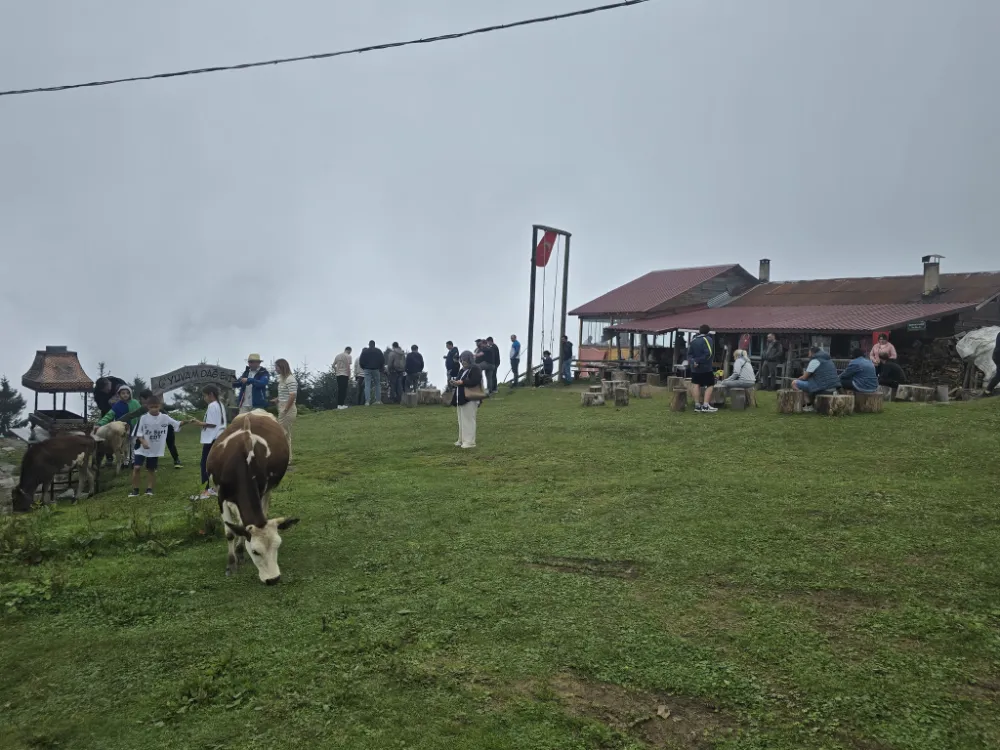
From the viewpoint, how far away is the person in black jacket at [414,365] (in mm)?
23391

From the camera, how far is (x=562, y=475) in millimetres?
10734

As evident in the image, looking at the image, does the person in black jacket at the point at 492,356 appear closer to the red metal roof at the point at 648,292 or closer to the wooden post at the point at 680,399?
the wooden post at the point at 680,399

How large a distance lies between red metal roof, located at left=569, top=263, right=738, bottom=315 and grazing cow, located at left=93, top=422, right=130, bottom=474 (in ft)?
71.4

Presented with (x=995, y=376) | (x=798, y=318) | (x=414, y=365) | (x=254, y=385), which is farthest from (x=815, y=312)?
(x=254, y=385)

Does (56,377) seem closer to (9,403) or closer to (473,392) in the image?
(473,392)

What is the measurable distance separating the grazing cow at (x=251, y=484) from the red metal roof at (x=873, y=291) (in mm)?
22982

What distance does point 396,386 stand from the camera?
Answer: 23.4 meters

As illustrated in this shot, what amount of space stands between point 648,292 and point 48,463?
1026 inches

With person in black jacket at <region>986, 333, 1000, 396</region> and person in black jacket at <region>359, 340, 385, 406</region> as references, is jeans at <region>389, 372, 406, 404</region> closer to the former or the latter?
person in black jacket at <region>359, 340, 385, 406</region>

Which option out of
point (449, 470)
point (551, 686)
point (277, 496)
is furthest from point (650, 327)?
point (551, 686)

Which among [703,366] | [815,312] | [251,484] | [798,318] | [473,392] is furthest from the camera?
[815,312]

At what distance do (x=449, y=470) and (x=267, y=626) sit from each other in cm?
582

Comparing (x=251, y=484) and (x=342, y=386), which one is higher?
(x=342, y=386)

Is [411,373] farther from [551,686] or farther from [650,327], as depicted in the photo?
[551,686]
